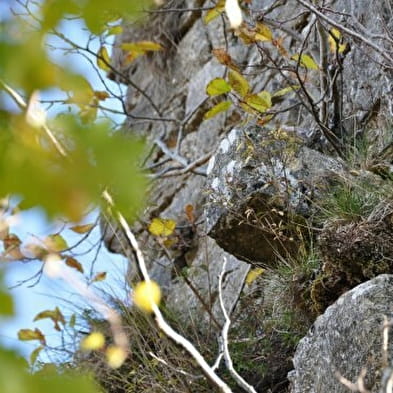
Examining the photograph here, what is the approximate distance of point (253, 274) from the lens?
10.1ft

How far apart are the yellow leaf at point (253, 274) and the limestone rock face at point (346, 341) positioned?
73 centimetres

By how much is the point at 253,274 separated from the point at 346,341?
3.40 feet

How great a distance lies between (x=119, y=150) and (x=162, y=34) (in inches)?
188

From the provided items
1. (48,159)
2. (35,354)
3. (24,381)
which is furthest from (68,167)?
(35,354)

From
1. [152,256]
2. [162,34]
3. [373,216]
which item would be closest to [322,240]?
[373,216]

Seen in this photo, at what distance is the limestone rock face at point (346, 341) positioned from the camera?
1.99 meters

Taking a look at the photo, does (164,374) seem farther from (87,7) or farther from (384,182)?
(87,7)

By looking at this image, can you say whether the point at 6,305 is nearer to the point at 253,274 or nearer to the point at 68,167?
the point at 68,167

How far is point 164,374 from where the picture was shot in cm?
282

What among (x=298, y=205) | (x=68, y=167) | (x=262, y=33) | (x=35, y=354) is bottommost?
(x=68, y=167)

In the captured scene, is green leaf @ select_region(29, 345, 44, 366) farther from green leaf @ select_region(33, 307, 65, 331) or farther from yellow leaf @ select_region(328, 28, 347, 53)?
yellow leaf @ select_region(328, 28, 347, 53)

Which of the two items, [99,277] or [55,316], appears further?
[99,277]

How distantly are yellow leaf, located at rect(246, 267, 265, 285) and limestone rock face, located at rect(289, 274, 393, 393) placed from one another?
729 millimetres

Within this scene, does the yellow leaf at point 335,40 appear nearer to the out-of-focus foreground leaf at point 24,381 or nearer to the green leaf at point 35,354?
the green leaf at point 35,354
